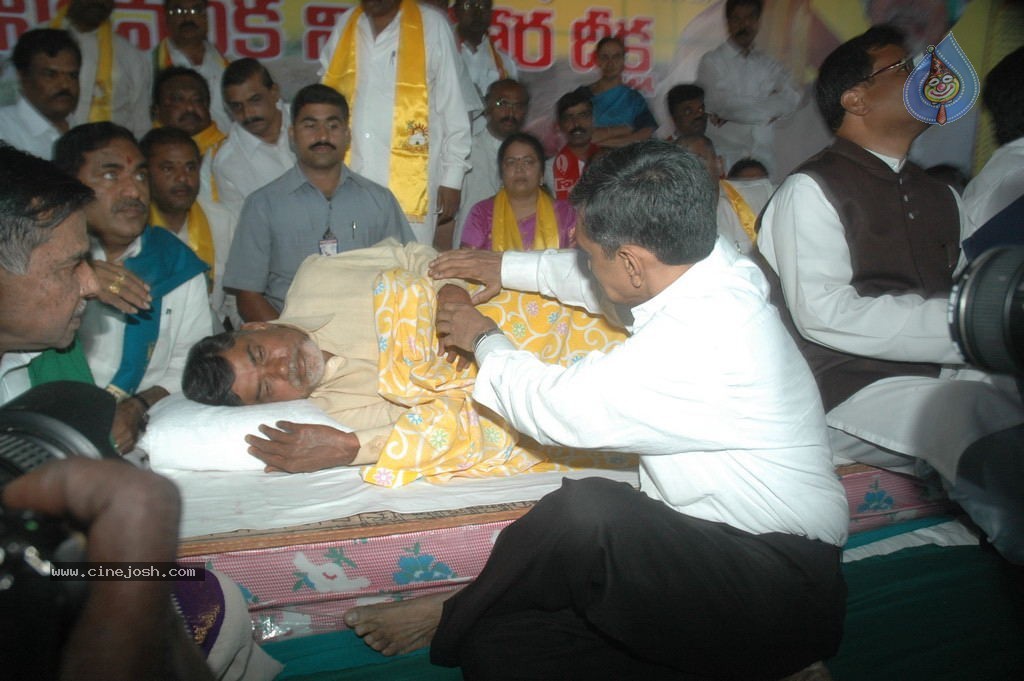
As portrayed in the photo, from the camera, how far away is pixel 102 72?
15.0 ft

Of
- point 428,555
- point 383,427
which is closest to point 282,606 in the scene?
point 428,555

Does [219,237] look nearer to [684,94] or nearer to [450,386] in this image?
[450,386]

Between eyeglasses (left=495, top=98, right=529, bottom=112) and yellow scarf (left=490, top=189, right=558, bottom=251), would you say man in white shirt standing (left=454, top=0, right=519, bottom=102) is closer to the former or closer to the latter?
eyeglasses (left=495, top=98, right=529, bottom=112)

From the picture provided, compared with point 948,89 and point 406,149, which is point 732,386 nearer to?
point 948,89

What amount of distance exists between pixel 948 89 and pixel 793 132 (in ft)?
12.4

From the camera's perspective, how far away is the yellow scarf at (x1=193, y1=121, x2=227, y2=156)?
4.41 metres

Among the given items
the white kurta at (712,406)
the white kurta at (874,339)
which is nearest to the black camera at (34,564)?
the white kurta at (712,406)

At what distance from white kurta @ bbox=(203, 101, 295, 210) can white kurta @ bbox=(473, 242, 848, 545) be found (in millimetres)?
3010

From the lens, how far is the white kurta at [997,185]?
9.00ft

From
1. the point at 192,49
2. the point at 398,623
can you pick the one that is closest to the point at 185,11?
the point at 192,49

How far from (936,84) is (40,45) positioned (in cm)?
419

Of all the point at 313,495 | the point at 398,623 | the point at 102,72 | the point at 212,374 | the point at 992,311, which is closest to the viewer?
the point at 992,311

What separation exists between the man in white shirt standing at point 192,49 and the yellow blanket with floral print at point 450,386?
286cm

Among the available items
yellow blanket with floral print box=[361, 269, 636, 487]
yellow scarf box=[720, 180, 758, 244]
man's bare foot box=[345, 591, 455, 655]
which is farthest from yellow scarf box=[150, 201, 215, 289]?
yellow scarf box=[720, 180, 758, 244]
